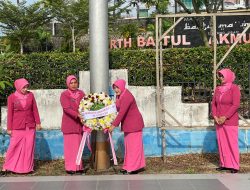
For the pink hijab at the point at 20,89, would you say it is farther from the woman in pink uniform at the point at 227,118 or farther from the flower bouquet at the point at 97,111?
the woman in pink uniform at the point at 227,118

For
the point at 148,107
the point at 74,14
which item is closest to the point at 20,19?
the point at 74,14

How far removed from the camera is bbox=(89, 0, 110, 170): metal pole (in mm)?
7668

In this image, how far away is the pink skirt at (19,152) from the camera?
7.68m

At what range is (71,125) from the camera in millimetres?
7609

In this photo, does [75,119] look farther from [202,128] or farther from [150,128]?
[202,128]

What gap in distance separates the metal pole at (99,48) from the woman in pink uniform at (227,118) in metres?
1.80

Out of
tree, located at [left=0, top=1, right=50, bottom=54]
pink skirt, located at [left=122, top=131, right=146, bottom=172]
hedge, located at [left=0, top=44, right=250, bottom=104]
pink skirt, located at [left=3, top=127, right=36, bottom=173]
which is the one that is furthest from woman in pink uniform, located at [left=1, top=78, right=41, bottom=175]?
tree, located at [left=0, top=1, right=50, bottom=54]

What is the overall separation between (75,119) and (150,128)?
1.78m

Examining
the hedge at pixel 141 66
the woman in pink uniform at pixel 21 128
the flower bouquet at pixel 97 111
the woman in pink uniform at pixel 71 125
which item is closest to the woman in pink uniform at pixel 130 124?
the flower bouquet at pixel 97 111

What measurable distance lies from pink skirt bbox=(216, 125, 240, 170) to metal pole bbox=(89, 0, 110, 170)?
1864 mm

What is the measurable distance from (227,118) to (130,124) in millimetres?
1494

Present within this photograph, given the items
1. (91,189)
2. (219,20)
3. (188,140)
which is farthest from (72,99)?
(219,20)

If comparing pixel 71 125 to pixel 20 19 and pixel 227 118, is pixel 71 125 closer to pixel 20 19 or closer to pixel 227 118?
pixel 227 118

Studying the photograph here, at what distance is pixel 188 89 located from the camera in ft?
31.1
